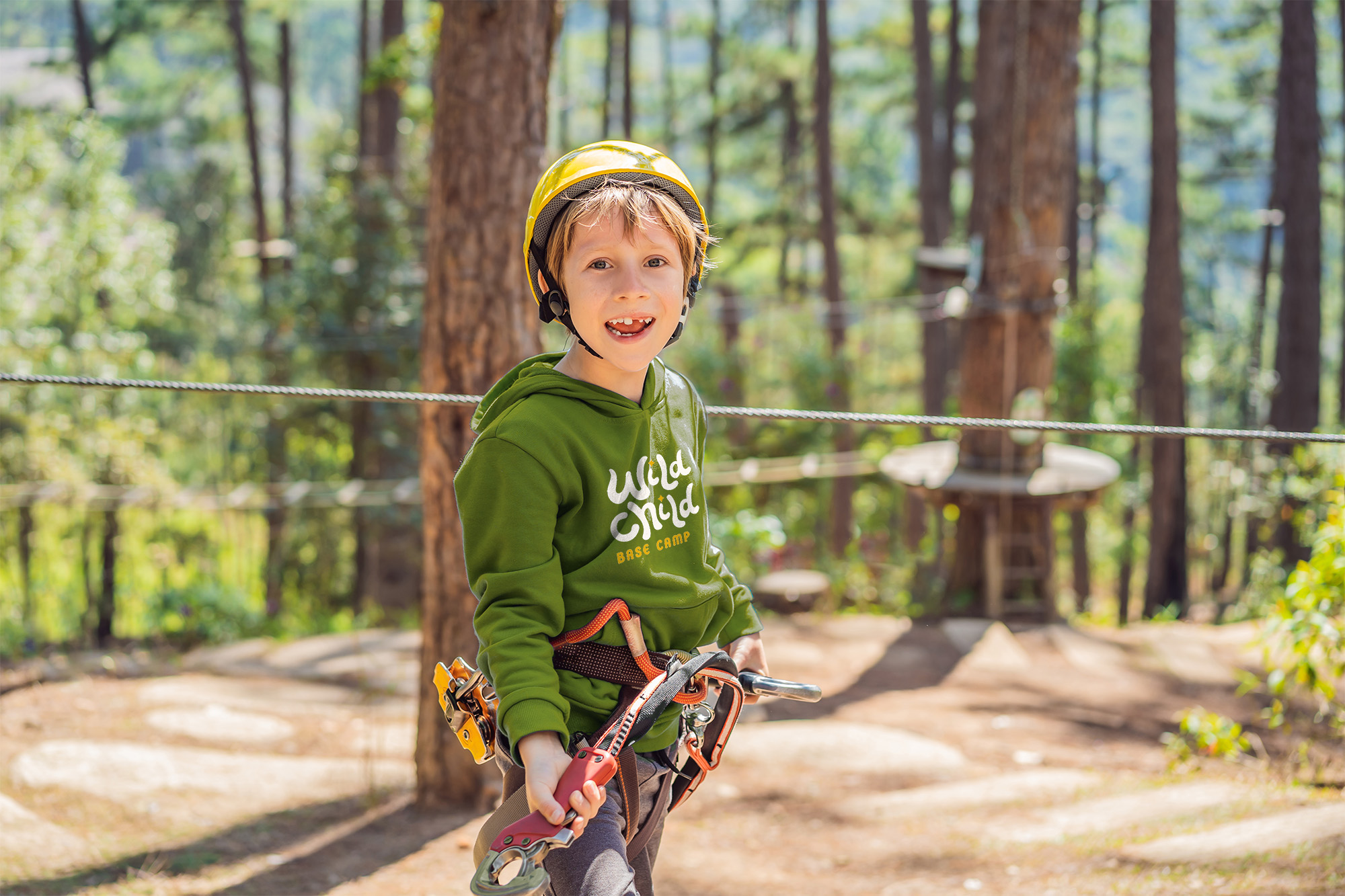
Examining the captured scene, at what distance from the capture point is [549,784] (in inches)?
53.4

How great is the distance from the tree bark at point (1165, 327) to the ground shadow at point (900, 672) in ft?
21.8

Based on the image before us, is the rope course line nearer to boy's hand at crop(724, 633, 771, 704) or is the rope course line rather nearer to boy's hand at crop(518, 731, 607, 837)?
A: boy's hand at crop(724, 633, 771, 704)

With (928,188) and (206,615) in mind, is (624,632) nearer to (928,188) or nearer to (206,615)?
(206,615)

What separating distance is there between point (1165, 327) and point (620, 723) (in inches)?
491

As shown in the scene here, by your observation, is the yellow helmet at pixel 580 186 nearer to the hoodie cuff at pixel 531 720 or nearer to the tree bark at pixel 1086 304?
the hoodie cuff at pixel 531 720

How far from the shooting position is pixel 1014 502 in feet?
24.8

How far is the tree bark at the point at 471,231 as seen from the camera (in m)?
3.74

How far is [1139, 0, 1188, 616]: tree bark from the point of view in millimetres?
12516

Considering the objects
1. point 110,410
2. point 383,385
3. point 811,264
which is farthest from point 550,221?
point 811,264

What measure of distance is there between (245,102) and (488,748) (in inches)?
764

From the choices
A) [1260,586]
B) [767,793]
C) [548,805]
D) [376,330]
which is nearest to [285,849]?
[767,793]

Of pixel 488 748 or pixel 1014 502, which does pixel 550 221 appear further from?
pixel 1014 502

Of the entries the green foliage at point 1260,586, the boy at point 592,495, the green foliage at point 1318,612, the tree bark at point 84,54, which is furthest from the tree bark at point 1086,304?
the tree bark at point 84,54

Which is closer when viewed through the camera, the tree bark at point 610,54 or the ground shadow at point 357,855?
the ground shadow at point 357,855
